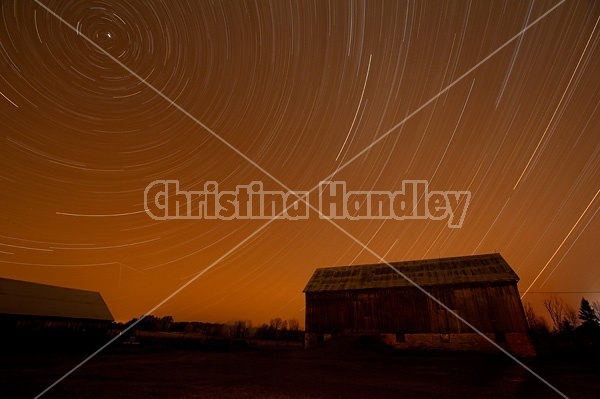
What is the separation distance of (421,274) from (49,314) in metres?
35.3

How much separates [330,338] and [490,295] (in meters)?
14.4

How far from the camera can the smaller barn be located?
21981 millimetres

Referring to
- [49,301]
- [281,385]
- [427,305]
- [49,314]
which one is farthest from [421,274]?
[49,301]

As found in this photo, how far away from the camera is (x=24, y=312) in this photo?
25.6 meters

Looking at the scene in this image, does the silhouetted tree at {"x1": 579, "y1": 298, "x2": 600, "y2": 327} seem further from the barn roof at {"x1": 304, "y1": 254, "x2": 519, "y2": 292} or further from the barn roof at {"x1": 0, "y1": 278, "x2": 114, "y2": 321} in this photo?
the barn roof at {"x1": 0, "y1": 278, "x2": 114, "y2": 321}

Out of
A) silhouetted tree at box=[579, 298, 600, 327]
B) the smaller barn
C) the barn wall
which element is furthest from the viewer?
silhouetted tree at box=[579, 298, 600, 327]

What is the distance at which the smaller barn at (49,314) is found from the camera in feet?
72.1

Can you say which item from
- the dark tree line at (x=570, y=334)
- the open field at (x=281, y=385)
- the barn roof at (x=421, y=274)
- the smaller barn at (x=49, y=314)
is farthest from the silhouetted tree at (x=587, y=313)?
the smaller barn at (x=49, y=314)

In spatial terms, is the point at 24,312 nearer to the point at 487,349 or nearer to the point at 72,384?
the point at 72,384

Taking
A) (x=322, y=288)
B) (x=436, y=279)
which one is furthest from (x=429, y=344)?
(x=322, y=288)

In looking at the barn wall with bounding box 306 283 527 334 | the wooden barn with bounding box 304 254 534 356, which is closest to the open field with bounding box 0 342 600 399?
the wooden barn with bounding box 304 254 534 356

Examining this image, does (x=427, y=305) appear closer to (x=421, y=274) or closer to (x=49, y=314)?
(x=421, y=274)

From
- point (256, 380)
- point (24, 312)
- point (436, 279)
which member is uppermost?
point (436, 279)

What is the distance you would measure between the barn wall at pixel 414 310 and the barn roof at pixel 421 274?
625 millimetres
